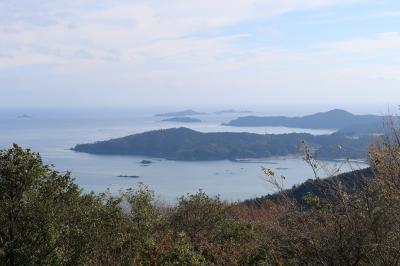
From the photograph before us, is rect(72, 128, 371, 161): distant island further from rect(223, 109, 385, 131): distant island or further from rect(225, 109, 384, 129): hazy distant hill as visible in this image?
rect(225, 109, 384, 129): hazy distant hill

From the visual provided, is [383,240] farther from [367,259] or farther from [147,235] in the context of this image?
[147,235]

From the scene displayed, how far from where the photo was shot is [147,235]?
1080cm

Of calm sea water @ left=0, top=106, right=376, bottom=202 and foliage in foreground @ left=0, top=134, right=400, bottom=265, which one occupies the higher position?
foliage in foreground @ left=0, top=134, right=400, bottom=265

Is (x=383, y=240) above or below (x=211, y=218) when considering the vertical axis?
above

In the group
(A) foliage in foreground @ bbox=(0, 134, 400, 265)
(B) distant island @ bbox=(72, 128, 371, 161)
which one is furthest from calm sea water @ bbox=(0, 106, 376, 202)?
(A) foliage in foreground @ bbox=(0, 134, 400, 265)

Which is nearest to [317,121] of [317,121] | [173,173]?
[317,121]

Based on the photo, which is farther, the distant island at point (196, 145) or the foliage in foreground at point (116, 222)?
the distant island at point (196, 145)

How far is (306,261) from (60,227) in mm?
3812

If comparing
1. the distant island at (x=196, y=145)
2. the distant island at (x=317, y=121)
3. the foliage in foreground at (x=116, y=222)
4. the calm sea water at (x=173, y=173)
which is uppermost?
the distant island at (x=317, y=121)

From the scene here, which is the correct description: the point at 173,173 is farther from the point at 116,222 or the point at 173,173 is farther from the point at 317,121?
the point at 116,222

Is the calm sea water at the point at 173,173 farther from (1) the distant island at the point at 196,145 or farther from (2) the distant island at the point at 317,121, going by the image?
(2) the distant island at the point at 317,121

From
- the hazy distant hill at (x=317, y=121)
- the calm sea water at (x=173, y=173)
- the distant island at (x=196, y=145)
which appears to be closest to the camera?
the calm sea water at (x=173, y=173)

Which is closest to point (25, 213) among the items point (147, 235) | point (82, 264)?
point (82, 264)

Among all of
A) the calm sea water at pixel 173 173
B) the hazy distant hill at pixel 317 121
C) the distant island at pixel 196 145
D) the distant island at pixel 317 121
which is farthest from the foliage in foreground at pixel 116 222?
the hazy distant hill at pixel 317 121
